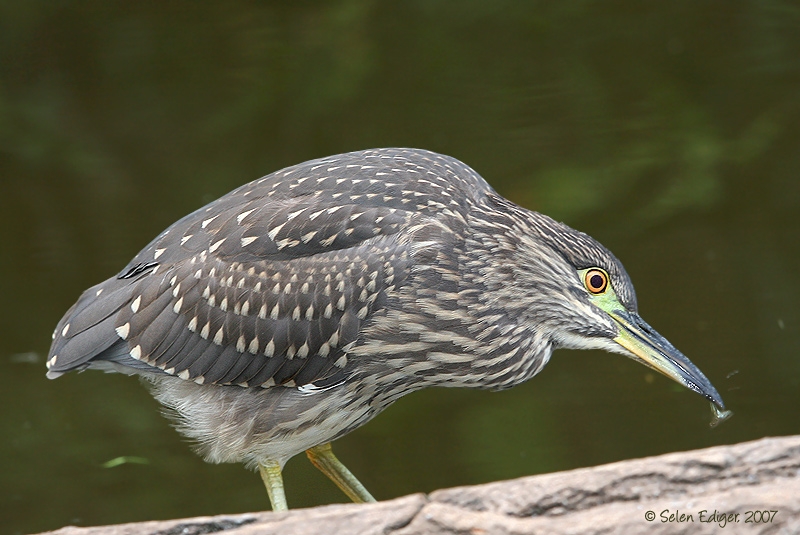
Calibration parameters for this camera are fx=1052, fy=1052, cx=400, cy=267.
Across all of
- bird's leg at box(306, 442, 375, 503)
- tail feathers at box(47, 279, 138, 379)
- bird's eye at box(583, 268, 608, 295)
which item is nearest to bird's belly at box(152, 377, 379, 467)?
tail feathers at box(47, 279, 138, 379)

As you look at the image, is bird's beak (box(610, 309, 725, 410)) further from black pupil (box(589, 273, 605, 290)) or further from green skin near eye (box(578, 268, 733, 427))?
black pupil (box(589, 273, 605, 290))

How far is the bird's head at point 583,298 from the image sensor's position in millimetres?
4293

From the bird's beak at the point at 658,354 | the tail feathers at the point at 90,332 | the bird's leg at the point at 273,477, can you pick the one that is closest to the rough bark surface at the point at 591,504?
the bird's beak at the point at 658,354

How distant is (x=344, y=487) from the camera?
5078mm

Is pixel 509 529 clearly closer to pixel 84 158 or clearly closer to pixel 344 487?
pixel 344 487

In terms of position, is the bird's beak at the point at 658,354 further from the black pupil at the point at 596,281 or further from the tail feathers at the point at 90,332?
the tail feathers at the point at 90,332

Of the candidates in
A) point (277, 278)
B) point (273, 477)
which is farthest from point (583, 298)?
point (273, 477)

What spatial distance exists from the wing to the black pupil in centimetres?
60

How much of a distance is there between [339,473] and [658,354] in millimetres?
1691

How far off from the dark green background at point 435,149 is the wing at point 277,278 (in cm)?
153

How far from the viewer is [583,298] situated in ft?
14.4

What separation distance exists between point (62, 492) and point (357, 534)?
3437 mm

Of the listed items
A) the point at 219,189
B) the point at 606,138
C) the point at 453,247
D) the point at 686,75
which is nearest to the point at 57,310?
the point at 219,189

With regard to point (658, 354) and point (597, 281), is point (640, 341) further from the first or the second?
point (597, 281)
